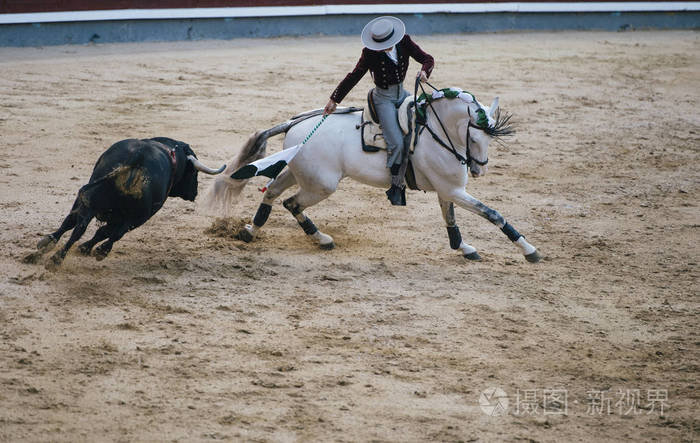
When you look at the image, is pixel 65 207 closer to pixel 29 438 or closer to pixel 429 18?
pixel 29 438

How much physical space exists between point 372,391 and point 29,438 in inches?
58.0

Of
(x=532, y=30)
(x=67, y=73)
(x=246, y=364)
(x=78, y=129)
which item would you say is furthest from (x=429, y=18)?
(x=246, y=364)

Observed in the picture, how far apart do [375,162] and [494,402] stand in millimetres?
2101

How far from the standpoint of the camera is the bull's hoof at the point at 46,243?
5.19m

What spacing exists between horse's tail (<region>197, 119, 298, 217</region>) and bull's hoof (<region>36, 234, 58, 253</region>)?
1076mm

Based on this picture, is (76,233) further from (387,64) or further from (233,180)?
(387,64)

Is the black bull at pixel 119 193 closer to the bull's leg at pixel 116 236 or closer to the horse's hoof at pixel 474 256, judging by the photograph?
the bull's leg at pixel 116 236

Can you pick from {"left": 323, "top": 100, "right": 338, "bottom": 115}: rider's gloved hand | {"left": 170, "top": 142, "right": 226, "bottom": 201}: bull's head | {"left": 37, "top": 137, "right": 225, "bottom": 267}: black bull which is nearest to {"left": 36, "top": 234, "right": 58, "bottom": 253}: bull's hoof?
{"left": 37, "top": 137, "right": 225, "bottom": 267}: black bull

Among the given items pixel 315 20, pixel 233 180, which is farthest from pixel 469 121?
pixel 315 20

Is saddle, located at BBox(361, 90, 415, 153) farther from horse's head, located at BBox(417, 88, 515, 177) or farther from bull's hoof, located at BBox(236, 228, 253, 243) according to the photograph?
bull's hoof, located at BBox(236, 228, 253, 243)

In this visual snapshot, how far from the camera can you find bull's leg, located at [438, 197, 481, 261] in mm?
5859

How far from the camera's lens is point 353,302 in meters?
5.14

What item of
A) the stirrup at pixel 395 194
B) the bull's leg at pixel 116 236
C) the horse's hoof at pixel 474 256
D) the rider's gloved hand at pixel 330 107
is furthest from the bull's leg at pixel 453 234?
the bull's leg at pixel 116 236

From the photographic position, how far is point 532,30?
638 inches
